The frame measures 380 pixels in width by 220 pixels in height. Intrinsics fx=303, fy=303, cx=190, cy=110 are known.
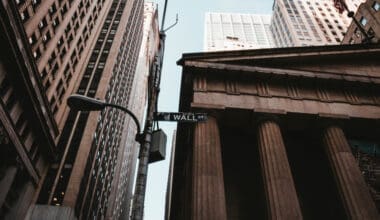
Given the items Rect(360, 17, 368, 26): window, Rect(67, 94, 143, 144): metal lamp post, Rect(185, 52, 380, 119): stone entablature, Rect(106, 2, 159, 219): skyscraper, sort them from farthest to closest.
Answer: Rect(106, 2, 159, 219): skyscraper
Rect(360, 17, 368, 26): window
Rect(185, 52, 380, 119): stone entablature
Rect(67, 94, 143, 144): metal lamp post

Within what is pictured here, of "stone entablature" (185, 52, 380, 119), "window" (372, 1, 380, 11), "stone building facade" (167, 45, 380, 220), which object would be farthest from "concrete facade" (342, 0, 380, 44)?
"stone entablature" (185, 52, 380, 119)

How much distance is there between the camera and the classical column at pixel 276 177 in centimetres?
1220

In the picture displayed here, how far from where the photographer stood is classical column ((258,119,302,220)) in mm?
12195

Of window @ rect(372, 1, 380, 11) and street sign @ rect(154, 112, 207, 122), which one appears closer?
street sign @ rect(154, 112, 207, 122)

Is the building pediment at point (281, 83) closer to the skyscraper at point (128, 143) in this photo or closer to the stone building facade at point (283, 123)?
the stone building facade at point (283, 123)

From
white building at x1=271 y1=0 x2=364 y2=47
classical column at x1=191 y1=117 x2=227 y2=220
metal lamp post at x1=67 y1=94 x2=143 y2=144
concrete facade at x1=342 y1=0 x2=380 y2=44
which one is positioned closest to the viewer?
metal lamp post at x1=67 y1=94 x2=143 y2=144

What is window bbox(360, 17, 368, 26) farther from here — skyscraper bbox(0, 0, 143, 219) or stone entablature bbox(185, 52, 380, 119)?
skyscraper bbox(0, 0, 143, 219)

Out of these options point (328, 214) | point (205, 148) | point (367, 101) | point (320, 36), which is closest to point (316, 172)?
point (328, 214)

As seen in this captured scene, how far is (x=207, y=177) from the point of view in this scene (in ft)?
42.2

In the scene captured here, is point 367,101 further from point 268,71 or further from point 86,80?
point 86,80

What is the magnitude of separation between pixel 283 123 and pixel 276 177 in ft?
14.2

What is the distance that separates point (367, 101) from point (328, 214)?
696 centimetres

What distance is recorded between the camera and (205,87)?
55.0 feet

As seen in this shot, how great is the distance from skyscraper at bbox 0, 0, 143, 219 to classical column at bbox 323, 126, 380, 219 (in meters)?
25.7
